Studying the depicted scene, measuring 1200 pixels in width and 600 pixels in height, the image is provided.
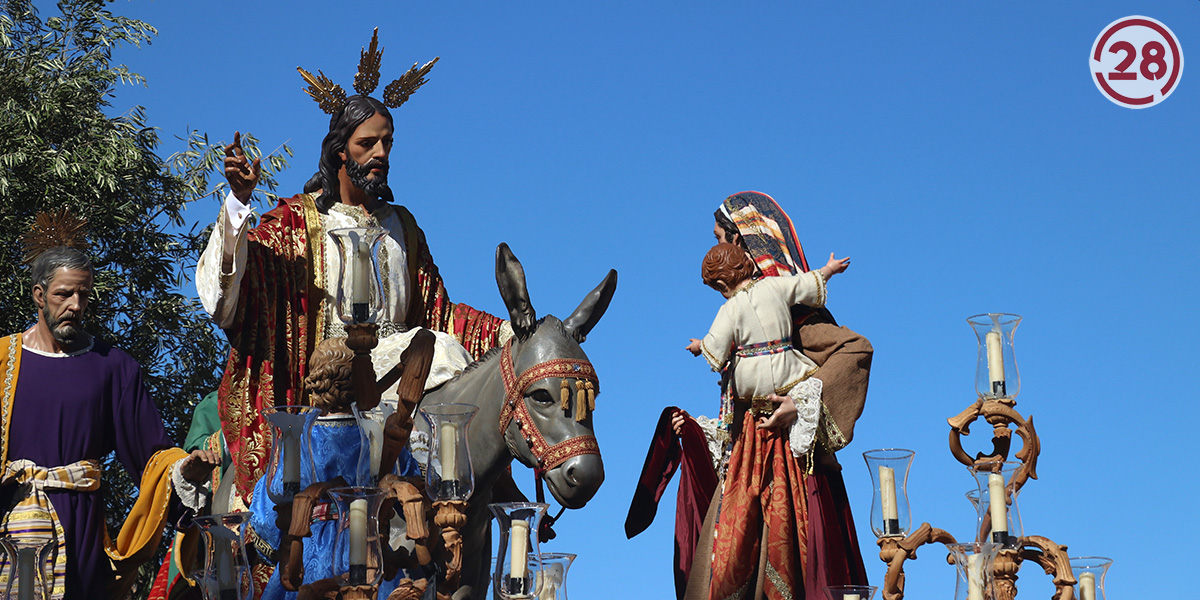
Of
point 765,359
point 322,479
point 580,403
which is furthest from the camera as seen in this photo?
point 765,359

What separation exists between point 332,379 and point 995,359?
2.82 meters

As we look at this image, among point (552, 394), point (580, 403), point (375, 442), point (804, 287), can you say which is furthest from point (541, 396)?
point (804, 287)

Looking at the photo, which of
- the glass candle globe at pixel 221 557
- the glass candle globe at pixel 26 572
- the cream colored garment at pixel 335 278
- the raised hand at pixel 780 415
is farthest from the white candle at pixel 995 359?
the glass candle globe at pixel 26 572

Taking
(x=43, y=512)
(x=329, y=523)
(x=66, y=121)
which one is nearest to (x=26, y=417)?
(x=43, y=512)

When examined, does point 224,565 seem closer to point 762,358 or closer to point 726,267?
point 762,358

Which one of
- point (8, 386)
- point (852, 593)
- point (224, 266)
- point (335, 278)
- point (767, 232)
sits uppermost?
point (767, 232)

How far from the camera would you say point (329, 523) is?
6.24 meters

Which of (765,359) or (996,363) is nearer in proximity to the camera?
(996,363)

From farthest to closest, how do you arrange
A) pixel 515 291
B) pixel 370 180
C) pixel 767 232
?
pixel 767 232 < pixel 370 180 < pixel 515 291

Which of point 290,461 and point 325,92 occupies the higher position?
point 325,92

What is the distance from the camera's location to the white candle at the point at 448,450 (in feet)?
18.7

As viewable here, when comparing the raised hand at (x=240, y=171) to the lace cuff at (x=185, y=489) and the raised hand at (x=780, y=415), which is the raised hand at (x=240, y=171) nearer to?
the lace cuff at (x=185, y=489)

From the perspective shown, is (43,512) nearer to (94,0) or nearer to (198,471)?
(198,471)

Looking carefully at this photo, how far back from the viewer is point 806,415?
8594mm
